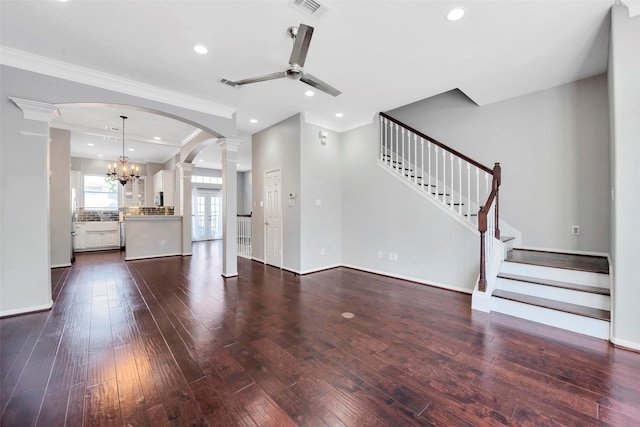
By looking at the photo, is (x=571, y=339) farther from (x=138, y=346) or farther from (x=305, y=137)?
(x=305, y=137)

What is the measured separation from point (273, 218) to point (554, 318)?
14.8 feet

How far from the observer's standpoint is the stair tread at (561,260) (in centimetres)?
296

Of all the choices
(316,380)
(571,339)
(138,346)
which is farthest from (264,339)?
(571,339)

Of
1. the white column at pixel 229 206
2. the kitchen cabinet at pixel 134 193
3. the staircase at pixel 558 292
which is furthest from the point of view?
the kitchen cabinet at pixel 134 193

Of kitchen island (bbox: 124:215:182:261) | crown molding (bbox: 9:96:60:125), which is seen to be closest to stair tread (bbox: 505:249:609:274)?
crown molding (bbox: 9:96:60:125)

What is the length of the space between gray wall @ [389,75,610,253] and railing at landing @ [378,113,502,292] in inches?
13.9

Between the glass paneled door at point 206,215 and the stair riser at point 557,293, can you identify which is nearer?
the stair riser at point 557,293

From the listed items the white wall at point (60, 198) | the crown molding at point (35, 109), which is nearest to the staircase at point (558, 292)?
the crown molding at point (35, 109)

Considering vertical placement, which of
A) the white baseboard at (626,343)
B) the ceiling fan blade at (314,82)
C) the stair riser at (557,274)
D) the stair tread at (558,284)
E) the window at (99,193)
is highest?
the ceiling fan blade at (314,82)

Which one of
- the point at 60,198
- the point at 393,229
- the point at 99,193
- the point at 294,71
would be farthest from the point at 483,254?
the point at 99,193

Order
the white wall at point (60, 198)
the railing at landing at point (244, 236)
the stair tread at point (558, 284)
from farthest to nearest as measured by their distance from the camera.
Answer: the railing at landing at point (244, 236) < the white wall at point (60, 198) < the stair tread at point (558, 284)

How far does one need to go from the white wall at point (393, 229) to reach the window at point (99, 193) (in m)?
8.26

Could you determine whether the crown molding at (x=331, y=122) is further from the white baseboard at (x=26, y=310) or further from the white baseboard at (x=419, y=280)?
the white baseboard at (x=26, y=310)

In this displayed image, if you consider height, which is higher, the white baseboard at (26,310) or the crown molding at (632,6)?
the crown molding at (632,6)
